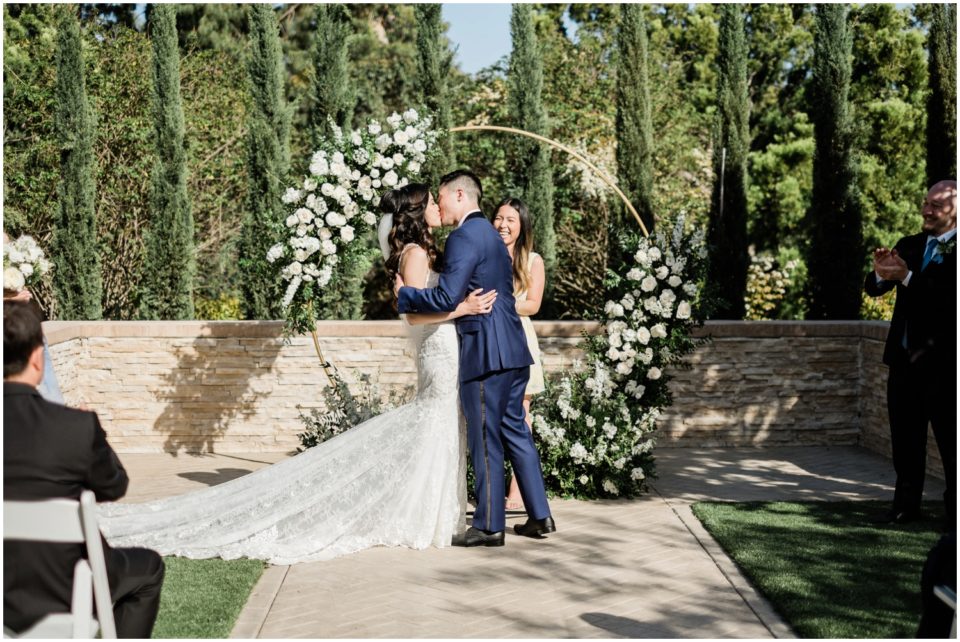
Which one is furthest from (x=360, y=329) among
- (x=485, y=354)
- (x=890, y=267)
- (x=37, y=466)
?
(x=37, y=466)

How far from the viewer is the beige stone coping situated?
939 cm

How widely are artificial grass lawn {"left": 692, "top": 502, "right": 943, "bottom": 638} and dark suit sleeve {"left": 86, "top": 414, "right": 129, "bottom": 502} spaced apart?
287cm

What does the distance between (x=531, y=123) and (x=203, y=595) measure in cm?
915

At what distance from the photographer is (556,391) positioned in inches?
313

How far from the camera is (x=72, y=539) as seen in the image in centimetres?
315

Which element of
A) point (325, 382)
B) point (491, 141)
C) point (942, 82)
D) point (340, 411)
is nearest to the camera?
point (340, 411)

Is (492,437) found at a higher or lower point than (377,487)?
higher

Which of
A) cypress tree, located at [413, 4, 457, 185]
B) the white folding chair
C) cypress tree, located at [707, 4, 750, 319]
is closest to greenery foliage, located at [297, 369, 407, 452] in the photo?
the white folding chair

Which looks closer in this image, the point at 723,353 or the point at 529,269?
the point at 529,269

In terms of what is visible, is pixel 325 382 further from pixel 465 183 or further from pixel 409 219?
pixel 465 183

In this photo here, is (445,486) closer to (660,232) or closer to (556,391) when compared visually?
(556,391)

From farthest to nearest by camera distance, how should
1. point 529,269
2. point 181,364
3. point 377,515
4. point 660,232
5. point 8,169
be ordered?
1. point 8,169
2. point 181,364
3. point 660,232
4. point 529,269
5. point 377,515

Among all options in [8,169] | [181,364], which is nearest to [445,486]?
[181,364]

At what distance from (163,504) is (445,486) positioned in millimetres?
1696
